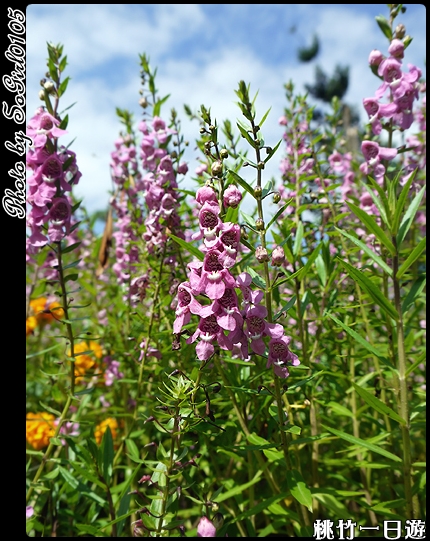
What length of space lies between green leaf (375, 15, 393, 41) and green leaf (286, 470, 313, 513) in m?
2.11

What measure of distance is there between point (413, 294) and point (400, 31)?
1.39 m

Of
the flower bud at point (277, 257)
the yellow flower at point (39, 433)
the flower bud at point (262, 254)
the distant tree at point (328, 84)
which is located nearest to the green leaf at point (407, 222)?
the flower bud at point (277, 257)

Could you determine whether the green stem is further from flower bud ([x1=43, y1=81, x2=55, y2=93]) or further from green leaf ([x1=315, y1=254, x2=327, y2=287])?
flower bud ([x1=43, y1=81, x2=55, y2=93])

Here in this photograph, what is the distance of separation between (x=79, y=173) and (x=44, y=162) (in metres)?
0.20

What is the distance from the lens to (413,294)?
175 cm

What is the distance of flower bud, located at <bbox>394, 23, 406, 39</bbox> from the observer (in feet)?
7.31

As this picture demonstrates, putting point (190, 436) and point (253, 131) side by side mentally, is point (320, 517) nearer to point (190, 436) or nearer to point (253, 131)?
point (190, 436)

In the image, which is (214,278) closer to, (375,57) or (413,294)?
(413,294)

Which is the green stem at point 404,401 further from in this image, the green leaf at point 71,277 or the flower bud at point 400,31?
the green leaf at point 71,277

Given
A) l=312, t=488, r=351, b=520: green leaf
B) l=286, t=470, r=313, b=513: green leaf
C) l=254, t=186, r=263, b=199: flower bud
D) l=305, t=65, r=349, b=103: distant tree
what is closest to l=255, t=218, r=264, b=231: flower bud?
l=254, t=186, r=263, b=199: flower bud

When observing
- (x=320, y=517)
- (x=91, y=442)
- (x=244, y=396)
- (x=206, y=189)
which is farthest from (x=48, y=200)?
(x=320, y=517)

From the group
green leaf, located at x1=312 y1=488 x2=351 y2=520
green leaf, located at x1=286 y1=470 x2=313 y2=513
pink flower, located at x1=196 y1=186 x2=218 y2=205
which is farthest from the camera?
green leaf, located at x1=312 y1=488 x2=351 y2=520

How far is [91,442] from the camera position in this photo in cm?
203

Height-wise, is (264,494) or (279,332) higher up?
(279,332)
